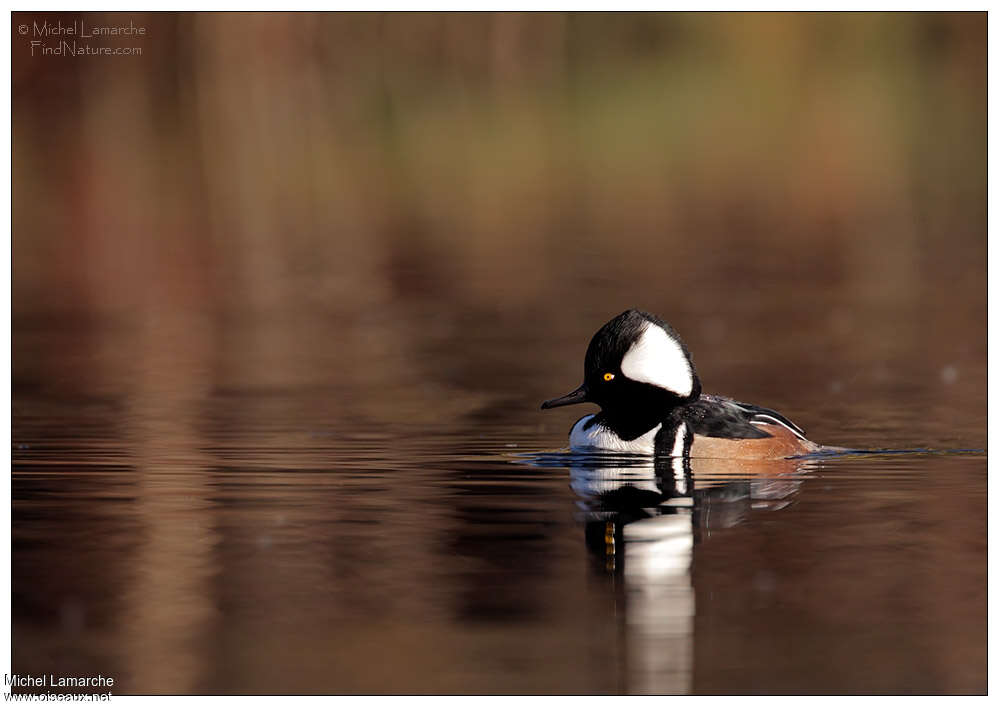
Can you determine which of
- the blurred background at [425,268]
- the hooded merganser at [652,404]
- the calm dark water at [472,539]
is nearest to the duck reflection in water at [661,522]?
the calm dark water at [472,539]

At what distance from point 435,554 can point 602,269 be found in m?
13.8

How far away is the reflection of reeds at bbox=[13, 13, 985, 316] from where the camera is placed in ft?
82.1

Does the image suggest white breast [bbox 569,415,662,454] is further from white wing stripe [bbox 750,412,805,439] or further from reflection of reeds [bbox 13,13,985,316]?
reflection of reeds [bbox 13,13,985,316]

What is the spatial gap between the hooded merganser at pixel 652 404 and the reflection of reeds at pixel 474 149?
781cm

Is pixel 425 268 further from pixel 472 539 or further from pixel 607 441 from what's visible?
pixel 472 539

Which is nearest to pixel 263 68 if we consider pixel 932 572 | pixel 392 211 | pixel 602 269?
pixel 392 211

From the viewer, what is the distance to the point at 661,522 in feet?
32.1

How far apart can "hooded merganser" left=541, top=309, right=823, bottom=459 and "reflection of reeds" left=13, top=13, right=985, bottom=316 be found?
7.81 metres

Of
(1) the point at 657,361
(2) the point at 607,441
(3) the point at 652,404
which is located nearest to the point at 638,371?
(1) the point at 657,361

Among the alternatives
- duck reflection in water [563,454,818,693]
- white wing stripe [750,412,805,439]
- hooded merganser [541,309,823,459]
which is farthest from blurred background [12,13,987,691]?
white wing stripe [750,412,805,439]

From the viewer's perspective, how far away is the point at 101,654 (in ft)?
24.6

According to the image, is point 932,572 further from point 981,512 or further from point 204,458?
point 204,458

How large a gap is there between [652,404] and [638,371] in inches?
10.6

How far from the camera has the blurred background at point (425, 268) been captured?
9.65 metres
